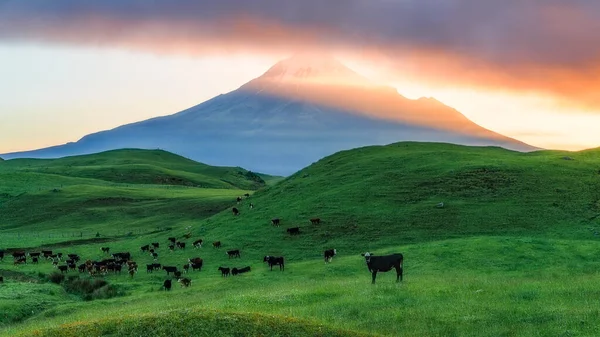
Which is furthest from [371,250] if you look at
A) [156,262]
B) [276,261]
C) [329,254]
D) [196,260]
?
[156,262]

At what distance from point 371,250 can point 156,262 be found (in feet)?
66.1

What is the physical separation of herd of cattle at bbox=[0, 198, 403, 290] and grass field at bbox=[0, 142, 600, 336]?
3.13 ft

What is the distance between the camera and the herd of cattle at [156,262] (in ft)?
110

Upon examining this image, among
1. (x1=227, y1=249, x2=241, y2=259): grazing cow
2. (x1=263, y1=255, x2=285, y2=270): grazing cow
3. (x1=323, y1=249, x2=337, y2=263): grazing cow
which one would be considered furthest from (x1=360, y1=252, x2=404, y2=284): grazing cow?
(x1=227, y1=249, x2=241, y2=259): grazing cow

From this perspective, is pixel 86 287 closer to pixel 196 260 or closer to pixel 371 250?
pixel 196 260

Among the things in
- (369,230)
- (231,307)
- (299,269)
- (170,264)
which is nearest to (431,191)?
(369,230)

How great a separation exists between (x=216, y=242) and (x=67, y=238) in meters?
29.7

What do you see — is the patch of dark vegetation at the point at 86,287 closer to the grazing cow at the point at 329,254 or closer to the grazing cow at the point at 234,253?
the grazing cow at the point at 234,253

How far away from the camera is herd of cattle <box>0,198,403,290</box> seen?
33531 mm

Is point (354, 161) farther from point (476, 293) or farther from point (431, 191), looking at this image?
point (476, 293)

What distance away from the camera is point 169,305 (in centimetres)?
2906

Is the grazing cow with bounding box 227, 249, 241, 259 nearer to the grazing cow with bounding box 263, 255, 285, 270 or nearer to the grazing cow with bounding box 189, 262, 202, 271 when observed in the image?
the grazing cow with bounding box 189, 262, 202, 271

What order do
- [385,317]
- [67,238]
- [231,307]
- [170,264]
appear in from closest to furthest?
[385,317] → [231,307] → [170,264] → [67,238]

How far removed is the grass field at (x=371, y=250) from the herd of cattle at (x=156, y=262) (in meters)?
0.95
